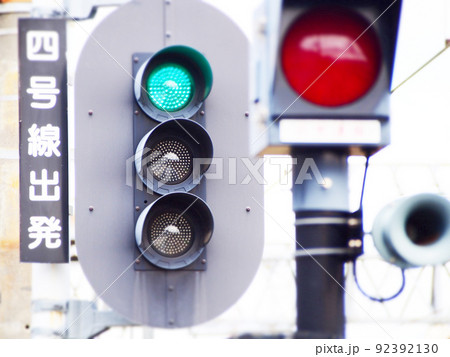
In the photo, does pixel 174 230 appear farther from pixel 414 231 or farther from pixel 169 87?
pixel 414 231

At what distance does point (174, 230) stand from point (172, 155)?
0.33 meters

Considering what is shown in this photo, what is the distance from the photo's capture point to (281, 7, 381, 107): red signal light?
7.79ft

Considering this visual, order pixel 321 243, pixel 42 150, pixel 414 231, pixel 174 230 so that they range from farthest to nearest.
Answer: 1. pixel 42 150
2. pixel 174 230
3. pixel 414 231
4. pixel 321 243

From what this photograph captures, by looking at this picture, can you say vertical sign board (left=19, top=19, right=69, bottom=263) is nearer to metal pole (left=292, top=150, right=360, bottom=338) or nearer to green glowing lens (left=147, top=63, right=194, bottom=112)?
green glowing lens (left=147, top=63, right=194, bottom=112)

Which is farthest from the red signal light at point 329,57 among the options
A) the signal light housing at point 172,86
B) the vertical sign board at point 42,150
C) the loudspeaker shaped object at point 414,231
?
the vertical sign board at point 42,150

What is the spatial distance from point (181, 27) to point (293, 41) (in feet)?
6.55

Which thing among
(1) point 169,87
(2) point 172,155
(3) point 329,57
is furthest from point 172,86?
(3) point 329,57

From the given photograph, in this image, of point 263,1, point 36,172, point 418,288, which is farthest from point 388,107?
point 418,288

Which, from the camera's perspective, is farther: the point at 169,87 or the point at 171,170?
the point at 169,87

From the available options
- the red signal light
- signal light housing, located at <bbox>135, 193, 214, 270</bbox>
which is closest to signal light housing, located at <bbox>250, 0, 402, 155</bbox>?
the red signal light

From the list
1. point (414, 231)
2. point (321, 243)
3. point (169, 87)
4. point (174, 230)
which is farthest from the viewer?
point (169, 87)

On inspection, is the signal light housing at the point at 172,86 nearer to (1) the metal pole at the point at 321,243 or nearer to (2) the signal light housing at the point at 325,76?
(2) the signal light housing at the point at 325,76

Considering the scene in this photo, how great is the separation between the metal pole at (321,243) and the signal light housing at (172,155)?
148cm

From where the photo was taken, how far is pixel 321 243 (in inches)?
93.0
